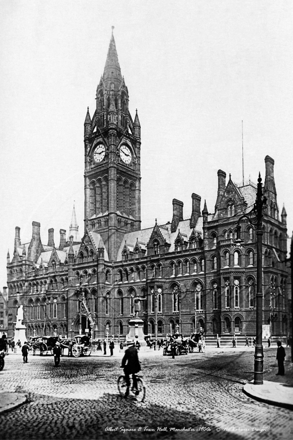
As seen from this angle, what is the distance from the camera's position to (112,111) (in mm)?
82938

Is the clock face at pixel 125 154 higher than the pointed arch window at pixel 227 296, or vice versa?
the clock face at pixel 125 154

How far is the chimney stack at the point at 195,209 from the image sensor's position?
7300 cm

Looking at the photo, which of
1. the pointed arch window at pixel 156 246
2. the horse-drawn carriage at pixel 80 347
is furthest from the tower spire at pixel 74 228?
the horse-drawn carriage at pixel 80 347

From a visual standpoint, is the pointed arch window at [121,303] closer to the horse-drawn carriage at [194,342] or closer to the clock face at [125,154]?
the clock face at [125,154]

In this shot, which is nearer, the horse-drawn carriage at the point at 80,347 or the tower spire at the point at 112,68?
the horse-drawn carriage at the point at 80,347

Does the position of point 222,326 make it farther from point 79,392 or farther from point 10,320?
point 10,320

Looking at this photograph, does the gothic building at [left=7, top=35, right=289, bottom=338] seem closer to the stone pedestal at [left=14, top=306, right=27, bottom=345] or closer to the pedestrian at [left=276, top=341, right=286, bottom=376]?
the stone pedestal at [left=14, top=306, right=27, bottom=345]

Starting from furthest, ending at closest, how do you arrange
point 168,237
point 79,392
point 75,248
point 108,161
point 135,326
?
point 75,248, point 108,161, point 168,237, point 135,326, point 79,392

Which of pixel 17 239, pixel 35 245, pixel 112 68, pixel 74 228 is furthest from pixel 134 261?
pixel 74 228

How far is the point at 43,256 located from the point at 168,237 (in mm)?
33665

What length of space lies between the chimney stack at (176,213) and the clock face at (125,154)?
45.7ft

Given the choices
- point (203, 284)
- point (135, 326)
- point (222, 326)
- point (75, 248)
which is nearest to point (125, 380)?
point (135, 326)

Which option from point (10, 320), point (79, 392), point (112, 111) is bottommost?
point (10, 320)

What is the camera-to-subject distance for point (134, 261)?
2972 inches
